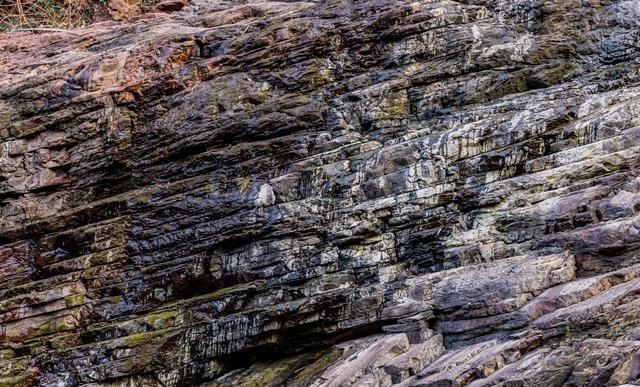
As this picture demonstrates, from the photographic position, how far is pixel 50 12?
789 inches

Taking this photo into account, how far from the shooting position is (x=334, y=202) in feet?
37.4

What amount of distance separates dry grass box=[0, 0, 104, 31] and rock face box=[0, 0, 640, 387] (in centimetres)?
497

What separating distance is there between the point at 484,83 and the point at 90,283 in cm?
717

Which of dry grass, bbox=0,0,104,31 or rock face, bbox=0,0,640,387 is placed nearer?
rock face, bbox=0,0,640,387

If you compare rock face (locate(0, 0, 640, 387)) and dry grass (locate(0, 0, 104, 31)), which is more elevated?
dry grass (locate(0, 0, 104, 31))

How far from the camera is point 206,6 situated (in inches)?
690

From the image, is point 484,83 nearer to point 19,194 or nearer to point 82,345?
point 82,345

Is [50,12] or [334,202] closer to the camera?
[334,202]

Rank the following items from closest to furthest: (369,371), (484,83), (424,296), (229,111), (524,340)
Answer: (524,340), (369,371), (424,296), (484,83), (229,111)

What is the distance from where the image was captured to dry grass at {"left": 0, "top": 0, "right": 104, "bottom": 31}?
782 inches

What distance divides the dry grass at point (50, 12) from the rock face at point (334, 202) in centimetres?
497

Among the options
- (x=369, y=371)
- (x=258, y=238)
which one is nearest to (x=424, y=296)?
(x=369, y=371)

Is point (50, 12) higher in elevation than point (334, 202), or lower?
higher

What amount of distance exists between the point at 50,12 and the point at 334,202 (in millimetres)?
12386
